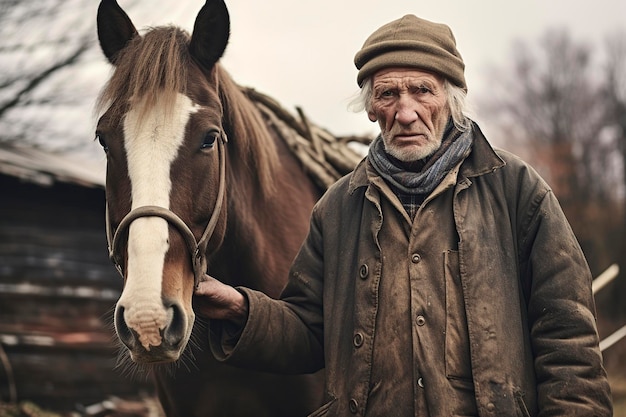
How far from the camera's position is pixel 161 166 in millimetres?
2381

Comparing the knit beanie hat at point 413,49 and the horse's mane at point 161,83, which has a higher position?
the knit beanie hat at point 413,49

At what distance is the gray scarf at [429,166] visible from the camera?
2342 mm

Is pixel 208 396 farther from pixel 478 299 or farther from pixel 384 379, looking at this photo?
pixel 478 299

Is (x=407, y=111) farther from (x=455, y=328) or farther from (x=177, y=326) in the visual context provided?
(x=177, y=326)

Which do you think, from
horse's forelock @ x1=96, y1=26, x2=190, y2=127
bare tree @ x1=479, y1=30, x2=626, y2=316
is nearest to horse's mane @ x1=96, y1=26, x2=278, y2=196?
horse's forelock @ x1=96, y1=26, x2=190, y2=127

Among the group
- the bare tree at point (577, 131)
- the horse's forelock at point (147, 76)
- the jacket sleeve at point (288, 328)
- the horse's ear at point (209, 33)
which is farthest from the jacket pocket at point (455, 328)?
the bare tree at point (577, 131)

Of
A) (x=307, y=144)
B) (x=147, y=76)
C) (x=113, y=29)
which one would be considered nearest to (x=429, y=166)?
(x=147, y=76)

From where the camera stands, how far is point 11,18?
12867mm

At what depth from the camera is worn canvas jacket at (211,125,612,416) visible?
2129mm

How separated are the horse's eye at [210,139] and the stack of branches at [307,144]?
3.75 ft

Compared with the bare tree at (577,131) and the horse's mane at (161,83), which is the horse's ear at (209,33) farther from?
the bare tree at (577,131)

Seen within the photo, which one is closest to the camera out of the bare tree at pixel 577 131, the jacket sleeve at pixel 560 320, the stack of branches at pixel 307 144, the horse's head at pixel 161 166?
the jacket sleeve at pixel 560 320

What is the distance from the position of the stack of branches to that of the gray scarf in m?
1.26

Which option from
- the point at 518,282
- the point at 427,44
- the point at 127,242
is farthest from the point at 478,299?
the point at 127,242
